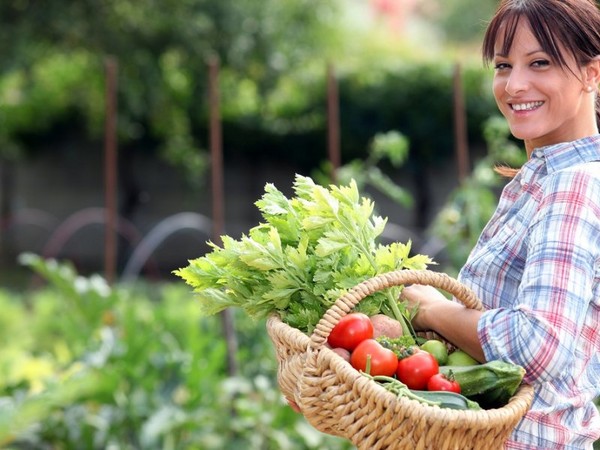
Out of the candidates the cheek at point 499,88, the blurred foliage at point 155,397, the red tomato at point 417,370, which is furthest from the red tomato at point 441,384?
the blurred foliage at point 155,397

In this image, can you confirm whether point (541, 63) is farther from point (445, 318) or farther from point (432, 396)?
point (432, 396)

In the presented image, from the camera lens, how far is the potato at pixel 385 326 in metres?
1.55

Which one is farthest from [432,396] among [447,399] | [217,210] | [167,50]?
[167,50]

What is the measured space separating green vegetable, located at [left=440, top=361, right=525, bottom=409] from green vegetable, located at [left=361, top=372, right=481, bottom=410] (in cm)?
3

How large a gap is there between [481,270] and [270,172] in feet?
32.3

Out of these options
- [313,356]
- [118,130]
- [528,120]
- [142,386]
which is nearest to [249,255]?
[313,356]

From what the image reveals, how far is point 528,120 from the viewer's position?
61.6 inches

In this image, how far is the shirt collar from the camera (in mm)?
1529

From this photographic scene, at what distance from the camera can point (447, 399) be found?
137 cm

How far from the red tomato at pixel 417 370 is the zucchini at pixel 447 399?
4 centimetres

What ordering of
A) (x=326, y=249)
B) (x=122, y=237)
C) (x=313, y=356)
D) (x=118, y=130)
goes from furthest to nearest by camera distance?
(x=122, y=237)
(x=118, y=130)
(x=326, y=249)
(x=313, y=356)

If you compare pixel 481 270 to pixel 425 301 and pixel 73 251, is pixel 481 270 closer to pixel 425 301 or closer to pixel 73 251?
pixel 425 301

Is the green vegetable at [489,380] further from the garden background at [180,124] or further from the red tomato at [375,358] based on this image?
the garden background at [180,124]

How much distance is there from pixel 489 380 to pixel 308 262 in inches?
14.2
